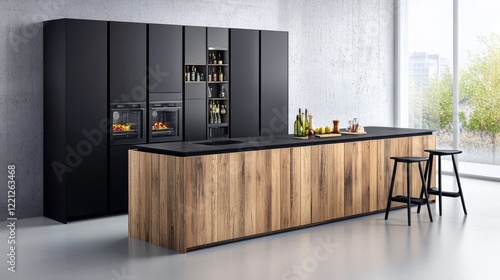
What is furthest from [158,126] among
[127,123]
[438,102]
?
[438,102]

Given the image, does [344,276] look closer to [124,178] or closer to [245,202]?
[245,202]

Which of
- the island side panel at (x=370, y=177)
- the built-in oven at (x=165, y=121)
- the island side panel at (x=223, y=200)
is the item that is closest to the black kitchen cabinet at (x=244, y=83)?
the built-in oven at (x=165, y=121)

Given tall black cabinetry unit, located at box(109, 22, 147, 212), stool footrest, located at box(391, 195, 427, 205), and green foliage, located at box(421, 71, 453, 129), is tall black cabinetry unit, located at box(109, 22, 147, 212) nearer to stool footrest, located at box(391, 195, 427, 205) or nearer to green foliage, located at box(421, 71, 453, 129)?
stool footrest, located at box(391, 195, 427, 205)

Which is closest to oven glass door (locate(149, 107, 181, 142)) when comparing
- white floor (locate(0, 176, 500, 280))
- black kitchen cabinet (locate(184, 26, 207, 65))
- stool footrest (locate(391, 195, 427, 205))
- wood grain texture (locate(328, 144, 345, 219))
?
black kitchen cabinet (locate(184, 26, 207, 65))

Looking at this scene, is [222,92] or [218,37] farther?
[222,92]

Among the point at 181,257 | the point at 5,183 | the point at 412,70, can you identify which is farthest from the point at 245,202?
the point at 412,70

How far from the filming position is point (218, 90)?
32.3 feet

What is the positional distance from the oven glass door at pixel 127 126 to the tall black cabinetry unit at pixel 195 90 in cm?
72

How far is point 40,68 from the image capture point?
27.8 ft

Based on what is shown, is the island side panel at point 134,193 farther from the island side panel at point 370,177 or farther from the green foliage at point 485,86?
the green foliage at point 485,86

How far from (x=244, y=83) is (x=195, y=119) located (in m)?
1.05

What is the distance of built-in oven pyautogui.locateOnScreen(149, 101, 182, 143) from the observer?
8.91 metres

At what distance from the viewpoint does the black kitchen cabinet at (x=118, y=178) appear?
28.1 ft

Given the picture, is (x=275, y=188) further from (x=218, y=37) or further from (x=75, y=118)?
(x=218, y=37)
